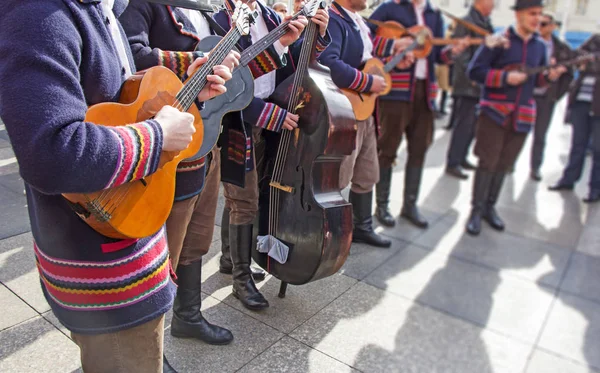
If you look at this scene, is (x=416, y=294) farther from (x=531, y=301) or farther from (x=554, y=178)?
(x=554, y=178)

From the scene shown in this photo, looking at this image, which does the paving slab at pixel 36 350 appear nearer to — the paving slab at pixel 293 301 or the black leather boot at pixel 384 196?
the paving slab at pixel 293 301

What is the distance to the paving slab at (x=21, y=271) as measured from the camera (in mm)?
2357

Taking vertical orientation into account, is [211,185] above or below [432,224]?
above

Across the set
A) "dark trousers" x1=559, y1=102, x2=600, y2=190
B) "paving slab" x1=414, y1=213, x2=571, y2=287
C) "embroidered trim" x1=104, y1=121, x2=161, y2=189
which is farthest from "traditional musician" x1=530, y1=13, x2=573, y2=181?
"embroidered trim" x1=104, y1=121, x2=161, y2=189

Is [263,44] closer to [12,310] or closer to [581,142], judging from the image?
[12,310]

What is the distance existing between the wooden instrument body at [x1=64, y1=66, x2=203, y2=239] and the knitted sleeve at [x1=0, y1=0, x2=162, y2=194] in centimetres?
9

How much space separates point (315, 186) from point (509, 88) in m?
2.46

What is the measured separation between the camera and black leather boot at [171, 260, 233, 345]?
212cm

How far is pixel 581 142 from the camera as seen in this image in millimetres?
5418

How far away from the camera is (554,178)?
5895 millimetres

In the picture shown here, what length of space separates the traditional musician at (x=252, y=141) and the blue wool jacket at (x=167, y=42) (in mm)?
337

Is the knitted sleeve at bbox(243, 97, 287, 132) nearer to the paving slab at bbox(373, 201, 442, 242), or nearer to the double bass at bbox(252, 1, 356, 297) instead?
the double bass at bbox(252, 1, 356, 297)

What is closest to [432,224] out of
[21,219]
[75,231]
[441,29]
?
[441,29]

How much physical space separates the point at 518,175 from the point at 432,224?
231cm
